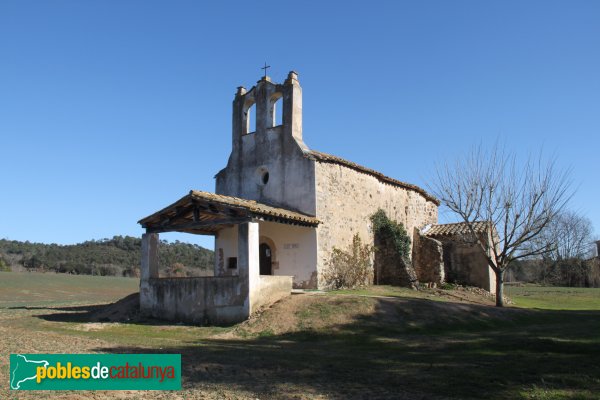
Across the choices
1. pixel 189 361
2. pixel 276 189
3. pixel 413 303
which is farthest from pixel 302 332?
pixel 276 189

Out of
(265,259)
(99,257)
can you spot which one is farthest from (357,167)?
(99,257)

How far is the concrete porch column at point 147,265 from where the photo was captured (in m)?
18.0

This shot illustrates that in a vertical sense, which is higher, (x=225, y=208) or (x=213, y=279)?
(x=225, y=208)

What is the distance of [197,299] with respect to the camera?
16.3 meters

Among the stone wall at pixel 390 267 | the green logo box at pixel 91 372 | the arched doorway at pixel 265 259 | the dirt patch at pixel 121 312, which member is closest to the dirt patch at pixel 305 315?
the arched doorway at pixel 265 259

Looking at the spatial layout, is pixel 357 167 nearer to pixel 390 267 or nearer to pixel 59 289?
pixel 390 267

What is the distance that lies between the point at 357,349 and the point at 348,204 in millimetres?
11042

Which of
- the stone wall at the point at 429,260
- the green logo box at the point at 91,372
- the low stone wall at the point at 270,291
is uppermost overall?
the stone wall at the point at 429,260

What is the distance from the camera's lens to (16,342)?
33.3 ft

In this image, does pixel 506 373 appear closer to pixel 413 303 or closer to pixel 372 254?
pixel 413 303

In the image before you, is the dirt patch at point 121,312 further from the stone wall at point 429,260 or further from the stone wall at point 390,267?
the stone wall at point 429,260

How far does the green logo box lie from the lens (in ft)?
22.4

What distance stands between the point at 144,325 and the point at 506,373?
11.9m

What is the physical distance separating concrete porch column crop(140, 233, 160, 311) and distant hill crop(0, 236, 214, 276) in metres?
35.9
